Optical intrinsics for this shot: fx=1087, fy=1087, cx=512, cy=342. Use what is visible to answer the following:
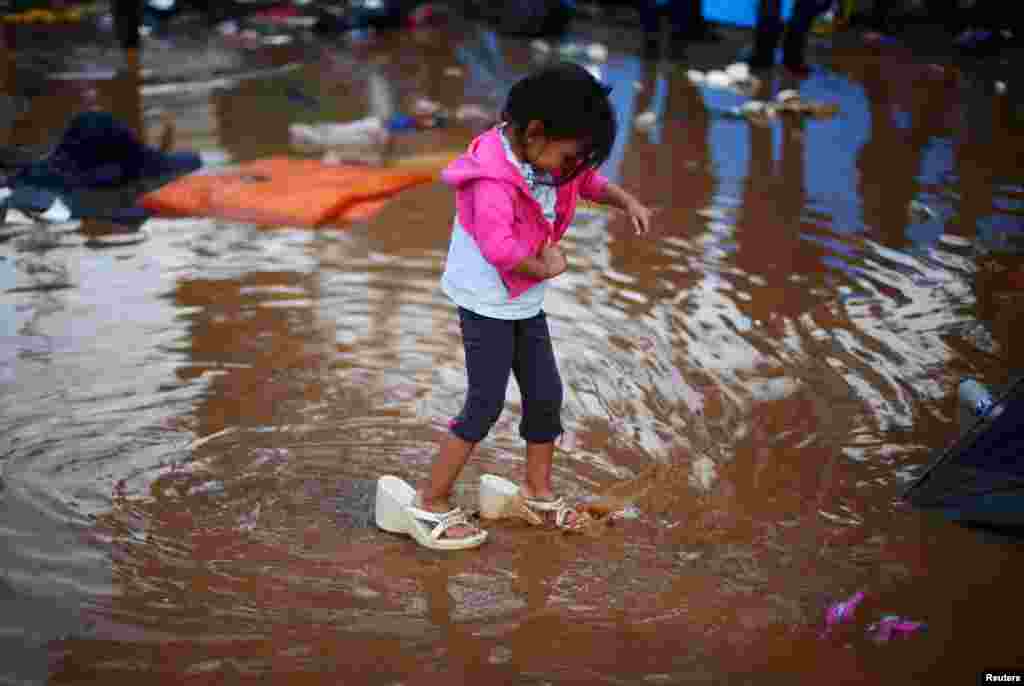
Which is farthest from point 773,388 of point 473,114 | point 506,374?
point 473,114

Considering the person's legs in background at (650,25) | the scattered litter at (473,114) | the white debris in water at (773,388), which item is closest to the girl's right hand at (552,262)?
the white debris in water at (773,388)

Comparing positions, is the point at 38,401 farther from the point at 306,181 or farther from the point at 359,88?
the point at 359,88

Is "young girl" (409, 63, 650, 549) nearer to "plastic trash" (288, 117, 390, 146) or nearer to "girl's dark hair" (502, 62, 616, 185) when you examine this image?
"girl's dark hair" (502, 62, 616, 185)

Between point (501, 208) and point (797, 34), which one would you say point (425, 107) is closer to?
point (797, 34)

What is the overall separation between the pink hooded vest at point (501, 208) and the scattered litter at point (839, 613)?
3.64 ft

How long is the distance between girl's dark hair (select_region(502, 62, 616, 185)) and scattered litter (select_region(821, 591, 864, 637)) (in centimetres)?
124

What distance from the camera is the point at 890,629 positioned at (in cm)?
251

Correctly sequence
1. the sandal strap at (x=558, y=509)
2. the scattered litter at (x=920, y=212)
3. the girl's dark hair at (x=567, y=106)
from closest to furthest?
the girl's dark hair at (x=567, y=106), the sandal strap at (x=558, y=509), the scattered litter at (x=920, y=212)

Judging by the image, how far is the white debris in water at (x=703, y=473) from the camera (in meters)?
3.35

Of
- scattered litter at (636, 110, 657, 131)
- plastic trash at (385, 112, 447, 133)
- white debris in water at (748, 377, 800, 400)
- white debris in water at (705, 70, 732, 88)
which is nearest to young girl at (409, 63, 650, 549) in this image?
white debris in water at (748, 377, 800, 400)

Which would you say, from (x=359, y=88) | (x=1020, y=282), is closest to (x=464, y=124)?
(x=359, y=88)

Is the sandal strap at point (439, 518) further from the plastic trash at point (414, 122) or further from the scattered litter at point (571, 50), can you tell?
the scattered litter at point (571, 50)

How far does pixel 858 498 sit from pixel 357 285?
2.58 m

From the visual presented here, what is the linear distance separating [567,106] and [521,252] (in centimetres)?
37
